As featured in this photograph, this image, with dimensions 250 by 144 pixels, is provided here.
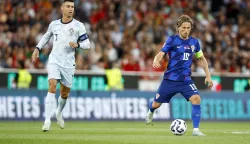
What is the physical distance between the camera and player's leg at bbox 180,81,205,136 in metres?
15.6

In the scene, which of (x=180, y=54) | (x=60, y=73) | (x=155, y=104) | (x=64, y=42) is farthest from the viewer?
(x=155, y=104)

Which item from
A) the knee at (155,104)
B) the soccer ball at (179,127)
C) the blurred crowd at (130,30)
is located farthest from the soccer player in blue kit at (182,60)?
the blurred crowd at (130,30)

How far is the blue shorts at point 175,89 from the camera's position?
52.7ft

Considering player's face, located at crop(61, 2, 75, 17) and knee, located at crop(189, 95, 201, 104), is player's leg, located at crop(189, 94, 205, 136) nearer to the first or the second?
knee, located at crop(189, 95, 201, 104)

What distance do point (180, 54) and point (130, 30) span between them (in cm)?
1603

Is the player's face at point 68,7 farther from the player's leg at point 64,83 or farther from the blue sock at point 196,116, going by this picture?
the blue sock at point 196,116

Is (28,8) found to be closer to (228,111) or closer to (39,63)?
(39,63)

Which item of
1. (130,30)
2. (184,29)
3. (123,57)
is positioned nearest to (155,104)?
(184,29)

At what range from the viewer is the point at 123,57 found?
98.9 ft

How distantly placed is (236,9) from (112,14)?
24.5ft

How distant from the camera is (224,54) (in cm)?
3328

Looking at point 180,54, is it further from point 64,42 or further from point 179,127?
point 64,42

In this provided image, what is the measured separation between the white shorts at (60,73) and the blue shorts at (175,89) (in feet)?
7.02

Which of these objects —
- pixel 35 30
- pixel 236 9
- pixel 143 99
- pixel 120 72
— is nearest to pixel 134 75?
pixel 120 72
